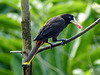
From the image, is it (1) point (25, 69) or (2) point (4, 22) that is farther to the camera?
(2) point (4, 22)

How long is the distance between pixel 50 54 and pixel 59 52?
12cm

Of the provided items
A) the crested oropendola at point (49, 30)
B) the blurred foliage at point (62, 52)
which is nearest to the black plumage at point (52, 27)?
the crested oropendola at point (49, 30)

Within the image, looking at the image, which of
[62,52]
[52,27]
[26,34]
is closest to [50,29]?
[52,27]

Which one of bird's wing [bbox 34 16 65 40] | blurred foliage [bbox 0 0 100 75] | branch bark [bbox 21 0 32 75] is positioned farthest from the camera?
blurred foliage [bbox 0 0 100 75]

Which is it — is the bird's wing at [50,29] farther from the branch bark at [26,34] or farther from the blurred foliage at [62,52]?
the blurred foliage at [62,52]

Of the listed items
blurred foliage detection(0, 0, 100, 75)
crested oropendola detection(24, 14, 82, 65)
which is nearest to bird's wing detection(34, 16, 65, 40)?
crested oropendola detection(24, 14, 82, 65)

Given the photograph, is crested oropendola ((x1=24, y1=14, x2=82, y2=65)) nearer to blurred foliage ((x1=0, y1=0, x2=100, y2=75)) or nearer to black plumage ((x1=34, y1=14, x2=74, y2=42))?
black plumage ((x1=34, y1=14, x2=74, y2=42))

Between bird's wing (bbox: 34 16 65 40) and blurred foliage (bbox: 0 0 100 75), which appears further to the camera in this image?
blurred foliage (bbox: 0 0 100 75)

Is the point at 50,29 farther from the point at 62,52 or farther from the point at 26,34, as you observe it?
the point at 62,52

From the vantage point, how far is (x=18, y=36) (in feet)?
9.67

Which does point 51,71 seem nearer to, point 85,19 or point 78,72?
point 78,72

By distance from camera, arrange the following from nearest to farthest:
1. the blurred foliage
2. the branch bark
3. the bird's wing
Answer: the branch bark
the bird's wing
the blurred foliage

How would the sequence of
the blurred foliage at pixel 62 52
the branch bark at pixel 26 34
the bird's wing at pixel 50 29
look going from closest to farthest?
the branch bark at pixel 26 34 < the bird's wing at pixel 50 29 < the blurred foliage at pixel 62 52

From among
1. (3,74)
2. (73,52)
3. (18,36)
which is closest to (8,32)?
(18,36)
